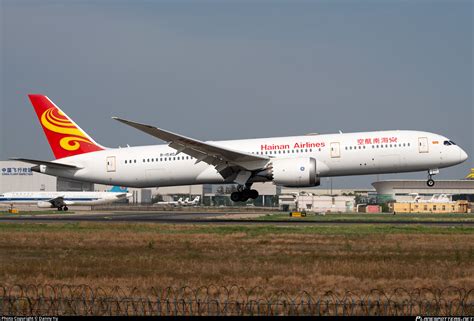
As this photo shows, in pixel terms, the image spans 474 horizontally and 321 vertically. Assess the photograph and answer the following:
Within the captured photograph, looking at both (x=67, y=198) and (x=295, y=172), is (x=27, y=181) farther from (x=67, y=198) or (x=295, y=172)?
(x=295, y=172)

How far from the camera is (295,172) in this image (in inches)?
1604

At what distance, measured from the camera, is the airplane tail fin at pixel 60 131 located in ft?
158

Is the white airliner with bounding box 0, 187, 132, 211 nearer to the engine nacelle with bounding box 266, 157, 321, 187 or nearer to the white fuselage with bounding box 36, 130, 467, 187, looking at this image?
the white fuselage with bounding box 36, 130, 467, 187

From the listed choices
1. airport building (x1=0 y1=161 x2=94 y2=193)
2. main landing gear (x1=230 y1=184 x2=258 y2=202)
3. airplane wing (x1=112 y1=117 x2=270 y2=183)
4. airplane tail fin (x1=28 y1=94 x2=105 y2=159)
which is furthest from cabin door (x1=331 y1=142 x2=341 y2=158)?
airport building (x1=0 y1=161 x2=94 y2=193)

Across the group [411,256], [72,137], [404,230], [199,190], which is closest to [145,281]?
[411,256]

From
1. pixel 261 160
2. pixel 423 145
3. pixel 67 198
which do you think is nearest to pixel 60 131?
pixel 261 160

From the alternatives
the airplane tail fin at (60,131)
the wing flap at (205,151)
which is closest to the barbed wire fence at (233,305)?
the wing flap at (205,151)

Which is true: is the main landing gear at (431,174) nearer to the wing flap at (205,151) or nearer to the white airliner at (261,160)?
the white airliner at (261,160)

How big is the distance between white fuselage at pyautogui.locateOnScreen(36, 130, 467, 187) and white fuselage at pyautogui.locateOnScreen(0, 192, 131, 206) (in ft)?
156

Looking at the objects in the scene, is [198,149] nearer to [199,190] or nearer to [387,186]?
[387,186]

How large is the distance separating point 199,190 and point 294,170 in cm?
11796

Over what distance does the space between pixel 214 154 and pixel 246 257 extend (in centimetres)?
1923

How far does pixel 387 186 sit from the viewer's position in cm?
13488

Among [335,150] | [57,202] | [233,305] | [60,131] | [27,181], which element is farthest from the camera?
[27,181]
